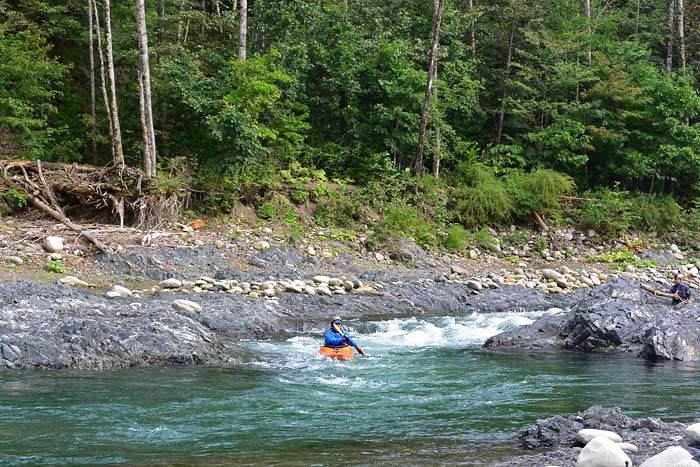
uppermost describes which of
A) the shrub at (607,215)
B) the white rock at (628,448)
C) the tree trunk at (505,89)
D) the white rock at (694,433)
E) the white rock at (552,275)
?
the tree trunk at (505,89)

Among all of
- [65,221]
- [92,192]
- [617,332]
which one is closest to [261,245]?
[92,192]

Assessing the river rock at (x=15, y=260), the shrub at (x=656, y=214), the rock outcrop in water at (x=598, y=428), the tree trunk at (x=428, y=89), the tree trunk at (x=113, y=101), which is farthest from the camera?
the shrub at (x=656, y=214)

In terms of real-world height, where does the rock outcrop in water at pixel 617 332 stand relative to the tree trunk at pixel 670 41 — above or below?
below

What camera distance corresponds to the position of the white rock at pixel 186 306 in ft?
42.6

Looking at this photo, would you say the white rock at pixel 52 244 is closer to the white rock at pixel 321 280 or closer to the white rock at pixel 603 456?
the white rock at pixel 321 280

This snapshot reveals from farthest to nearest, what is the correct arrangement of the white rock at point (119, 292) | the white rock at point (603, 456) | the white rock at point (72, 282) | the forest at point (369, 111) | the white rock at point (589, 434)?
the forest at point (369, 111)
the white rock at point (72, 282)
the white rock at point (119, 292)
the white rock at point (589, 434)
the white rock at point (603, 456)

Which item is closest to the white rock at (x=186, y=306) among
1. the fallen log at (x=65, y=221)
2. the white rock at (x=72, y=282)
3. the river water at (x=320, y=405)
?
the river water at (x=320, y=405)

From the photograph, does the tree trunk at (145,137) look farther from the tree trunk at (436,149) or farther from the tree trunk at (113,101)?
the tree trunk at (436,149)

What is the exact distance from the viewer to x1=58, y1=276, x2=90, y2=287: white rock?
46.0ft

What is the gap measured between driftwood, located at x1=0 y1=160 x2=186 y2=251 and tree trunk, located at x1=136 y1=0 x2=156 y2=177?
0.53 metres

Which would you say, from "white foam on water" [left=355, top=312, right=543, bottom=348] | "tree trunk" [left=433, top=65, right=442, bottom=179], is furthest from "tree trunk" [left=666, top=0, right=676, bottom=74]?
"white foam on water" [left=355, top=312, right=543, bottom=348]

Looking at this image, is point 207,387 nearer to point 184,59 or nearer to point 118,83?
point 184,59

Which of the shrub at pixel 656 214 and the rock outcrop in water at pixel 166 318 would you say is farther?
the shrub at pixel 656 214

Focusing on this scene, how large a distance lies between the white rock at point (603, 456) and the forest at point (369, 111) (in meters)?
14.1
